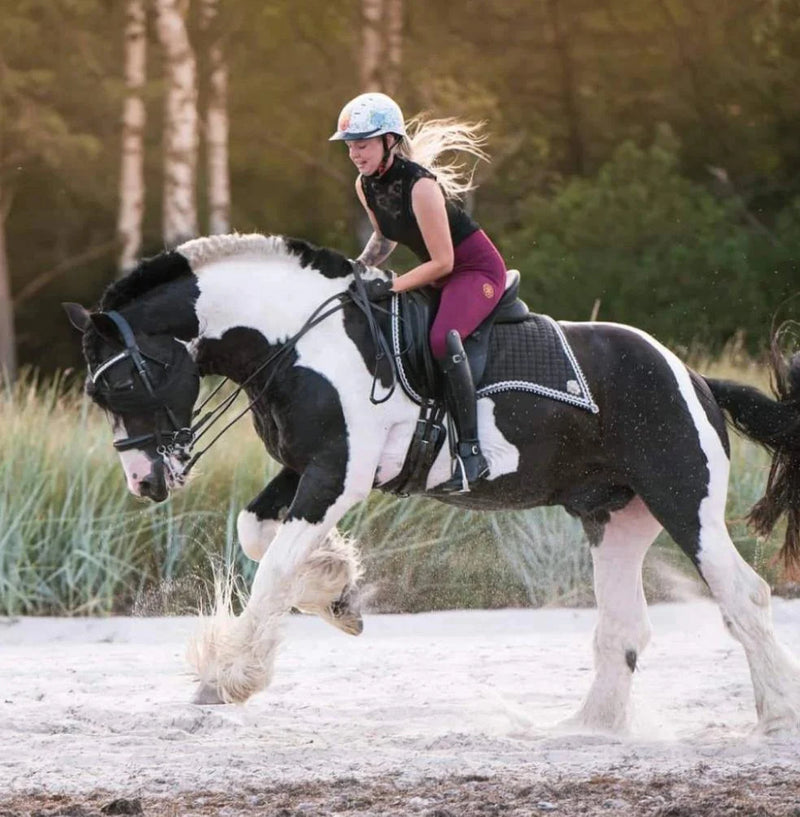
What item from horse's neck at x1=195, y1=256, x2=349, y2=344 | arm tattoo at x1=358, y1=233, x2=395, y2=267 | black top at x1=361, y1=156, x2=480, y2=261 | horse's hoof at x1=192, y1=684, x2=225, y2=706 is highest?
black top at x1=361, y1=156, x2=480, y2=261

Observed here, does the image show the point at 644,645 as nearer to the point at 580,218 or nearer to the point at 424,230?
the point at 424,230

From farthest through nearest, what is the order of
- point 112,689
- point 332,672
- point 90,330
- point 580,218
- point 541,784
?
point 580,218, point 332,672, point 112,689, point 90,330, point 541,784

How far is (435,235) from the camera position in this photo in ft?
17.2

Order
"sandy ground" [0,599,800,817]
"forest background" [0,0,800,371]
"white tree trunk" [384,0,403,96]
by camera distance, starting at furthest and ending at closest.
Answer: "white tree trunk" [384,0,403,96]
"forest background" [0,0,800,371]
"sandy ground" [0,599,800,817]

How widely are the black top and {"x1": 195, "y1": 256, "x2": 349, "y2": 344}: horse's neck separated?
0.29 m

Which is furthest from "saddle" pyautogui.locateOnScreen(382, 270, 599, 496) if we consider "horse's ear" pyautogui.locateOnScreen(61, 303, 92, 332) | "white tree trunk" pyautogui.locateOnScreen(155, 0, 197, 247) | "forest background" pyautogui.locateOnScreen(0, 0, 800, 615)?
"white tree trunk" pyautogui.locateOnScreen(155, 0, 197, 247)

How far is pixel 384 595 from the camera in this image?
8.34 metres

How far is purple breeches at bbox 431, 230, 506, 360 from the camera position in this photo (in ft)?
17.4

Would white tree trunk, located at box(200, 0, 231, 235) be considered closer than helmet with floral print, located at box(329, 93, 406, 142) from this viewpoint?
No

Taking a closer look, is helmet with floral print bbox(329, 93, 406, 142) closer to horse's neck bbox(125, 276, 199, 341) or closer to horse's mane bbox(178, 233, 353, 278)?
horse's mane bbox(178, 233, 353, 278)

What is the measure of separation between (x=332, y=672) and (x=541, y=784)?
7.44 ft

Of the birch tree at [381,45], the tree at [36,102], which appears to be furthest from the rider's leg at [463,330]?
the tree at [36,102]

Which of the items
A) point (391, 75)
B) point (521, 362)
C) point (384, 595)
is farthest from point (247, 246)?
point (391, 75)

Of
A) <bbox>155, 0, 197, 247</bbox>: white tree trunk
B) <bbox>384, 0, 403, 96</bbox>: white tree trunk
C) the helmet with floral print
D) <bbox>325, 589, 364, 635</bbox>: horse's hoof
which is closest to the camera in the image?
the helmet with floral print
